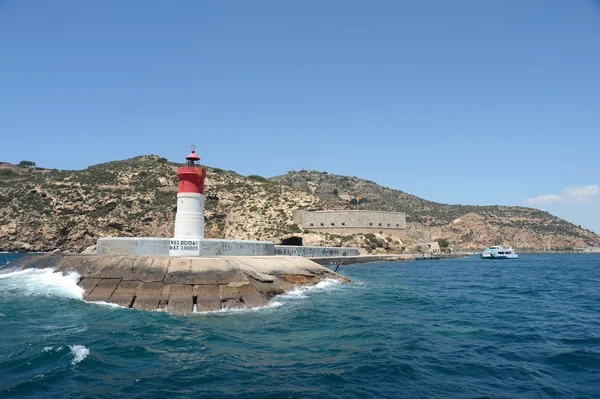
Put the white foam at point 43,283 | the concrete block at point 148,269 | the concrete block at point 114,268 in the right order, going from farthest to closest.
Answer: the concrete block at point 114,268 → the white foam at point 43,283 → the concrete block at point 148,269

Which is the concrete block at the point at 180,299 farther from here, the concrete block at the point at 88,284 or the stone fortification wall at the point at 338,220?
the stone fortification wall at the point at 338,220

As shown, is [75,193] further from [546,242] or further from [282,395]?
[546,242]

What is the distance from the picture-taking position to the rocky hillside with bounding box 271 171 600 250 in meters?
94.0

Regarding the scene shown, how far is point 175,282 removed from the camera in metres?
16.4

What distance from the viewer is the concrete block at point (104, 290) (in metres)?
15.8

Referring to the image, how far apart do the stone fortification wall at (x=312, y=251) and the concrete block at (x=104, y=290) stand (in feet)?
44.2

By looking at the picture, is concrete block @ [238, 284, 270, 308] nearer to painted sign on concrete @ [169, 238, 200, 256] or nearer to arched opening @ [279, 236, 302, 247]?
painted sign on concrete @ [169, 238, 200, 256]

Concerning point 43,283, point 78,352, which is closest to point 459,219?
point 43,283

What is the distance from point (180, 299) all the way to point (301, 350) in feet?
21.9

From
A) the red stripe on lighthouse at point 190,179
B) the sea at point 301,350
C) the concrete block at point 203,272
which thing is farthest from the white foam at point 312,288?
the red stripe on lighthouse at point 190,179

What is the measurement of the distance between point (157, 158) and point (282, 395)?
228 feet

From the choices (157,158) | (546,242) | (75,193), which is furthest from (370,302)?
(546,242)

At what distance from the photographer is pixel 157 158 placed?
2847 inches

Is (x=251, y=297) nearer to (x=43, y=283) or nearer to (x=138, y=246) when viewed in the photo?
(x=138, y=246)
